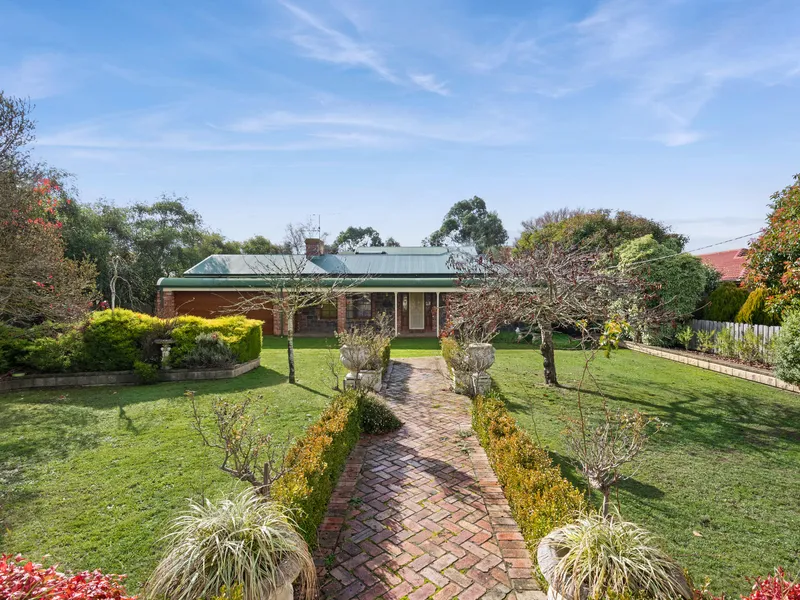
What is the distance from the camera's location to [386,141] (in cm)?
1123

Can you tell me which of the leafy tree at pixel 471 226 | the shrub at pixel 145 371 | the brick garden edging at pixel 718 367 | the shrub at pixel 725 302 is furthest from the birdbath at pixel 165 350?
the leafy tree at pixel 471 226

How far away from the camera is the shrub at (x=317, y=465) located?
351cm

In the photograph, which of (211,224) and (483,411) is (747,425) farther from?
(211,224)

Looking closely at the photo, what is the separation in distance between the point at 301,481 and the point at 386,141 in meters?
9.61

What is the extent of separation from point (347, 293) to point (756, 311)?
1562 centimetres

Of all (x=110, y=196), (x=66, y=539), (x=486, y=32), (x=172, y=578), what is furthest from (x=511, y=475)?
(x=110, y=196)

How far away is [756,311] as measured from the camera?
43.4 ft

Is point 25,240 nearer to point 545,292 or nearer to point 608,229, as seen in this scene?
point 545,292

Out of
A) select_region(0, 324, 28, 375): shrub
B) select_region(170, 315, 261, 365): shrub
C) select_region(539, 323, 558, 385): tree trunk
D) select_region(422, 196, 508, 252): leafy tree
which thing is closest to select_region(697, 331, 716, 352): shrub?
select_region(539, 323, 558, 385): tree trunk

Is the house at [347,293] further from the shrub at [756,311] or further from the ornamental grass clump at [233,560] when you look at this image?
the ornamental grass clump at [233,560]

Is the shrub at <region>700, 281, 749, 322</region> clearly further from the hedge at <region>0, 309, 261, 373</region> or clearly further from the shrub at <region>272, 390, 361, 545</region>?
the hedge at <region>0, 309, 261, 373</region>

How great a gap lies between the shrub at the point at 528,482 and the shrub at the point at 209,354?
8.13m

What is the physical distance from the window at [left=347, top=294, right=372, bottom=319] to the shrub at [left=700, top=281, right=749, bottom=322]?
47.0ft

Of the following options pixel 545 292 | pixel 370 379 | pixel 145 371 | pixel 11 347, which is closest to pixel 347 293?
pixel 145 371
